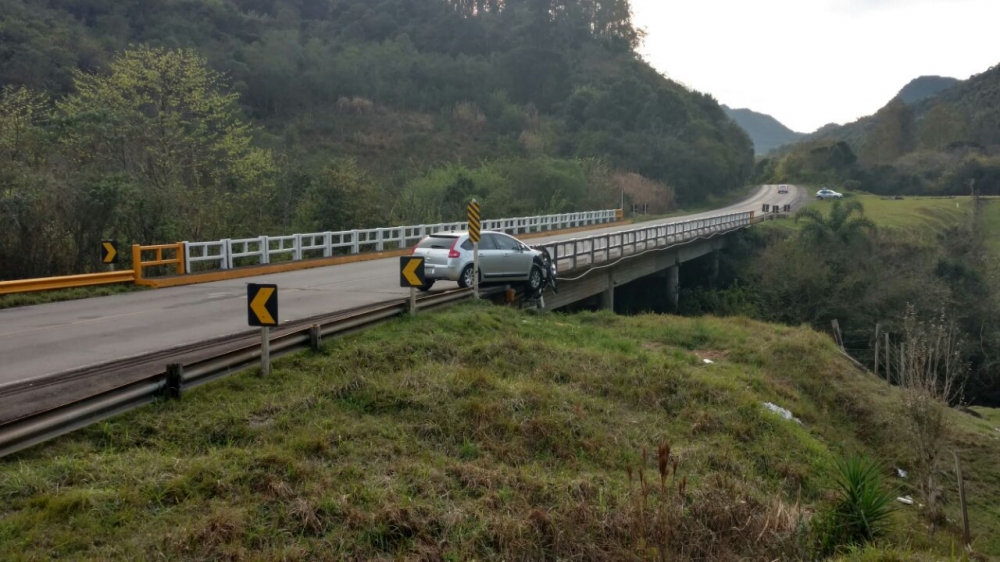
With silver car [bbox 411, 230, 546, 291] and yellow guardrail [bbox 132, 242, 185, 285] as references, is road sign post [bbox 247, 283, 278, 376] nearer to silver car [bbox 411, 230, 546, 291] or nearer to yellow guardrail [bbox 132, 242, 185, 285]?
silver car [bbox 411, 230, 546, 291]

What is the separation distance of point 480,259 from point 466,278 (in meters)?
0.55

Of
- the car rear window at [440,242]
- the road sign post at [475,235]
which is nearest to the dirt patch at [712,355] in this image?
the road sign post at [475,235]

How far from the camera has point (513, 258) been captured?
18.1 m

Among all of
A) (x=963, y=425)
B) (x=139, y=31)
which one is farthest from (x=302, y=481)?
(x=139, y=31)

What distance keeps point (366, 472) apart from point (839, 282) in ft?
110

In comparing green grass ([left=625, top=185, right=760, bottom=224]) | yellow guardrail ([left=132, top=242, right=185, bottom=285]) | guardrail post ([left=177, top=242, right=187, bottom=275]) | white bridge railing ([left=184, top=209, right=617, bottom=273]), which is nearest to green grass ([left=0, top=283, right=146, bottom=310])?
yellow guardrail ([left=132, top=242, right=185, bottom=285])

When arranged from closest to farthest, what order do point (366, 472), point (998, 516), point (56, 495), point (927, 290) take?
point (56, 495)
point (366, 472)
point (998, 516)
point (927, 290)

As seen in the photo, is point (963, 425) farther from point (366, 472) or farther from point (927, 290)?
point (927, 290)

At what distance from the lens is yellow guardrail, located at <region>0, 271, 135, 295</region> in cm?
1541

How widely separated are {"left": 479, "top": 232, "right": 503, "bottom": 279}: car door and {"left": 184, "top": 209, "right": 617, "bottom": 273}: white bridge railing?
7.61 meters

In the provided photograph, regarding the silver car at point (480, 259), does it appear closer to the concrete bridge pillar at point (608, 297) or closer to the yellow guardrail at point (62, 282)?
the yellow guardrail at point (62, 282)

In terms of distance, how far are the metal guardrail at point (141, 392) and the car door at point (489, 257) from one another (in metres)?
6.03

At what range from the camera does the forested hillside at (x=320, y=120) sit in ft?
74.5

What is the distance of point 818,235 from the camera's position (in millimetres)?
41969
